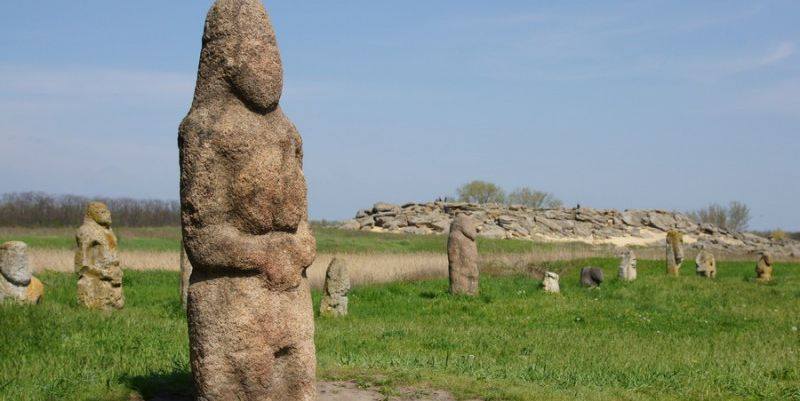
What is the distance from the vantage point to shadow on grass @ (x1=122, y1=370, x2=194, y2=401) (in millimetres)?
9492

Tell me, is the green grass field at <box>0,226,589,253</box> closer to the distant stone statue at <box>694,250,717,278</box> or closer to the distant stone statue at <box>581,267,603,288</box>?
the distant stone statue at <box>694,250,717,278</box>

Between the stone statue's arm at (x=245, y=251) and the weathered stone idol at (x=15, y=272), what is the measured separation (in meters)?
10.8

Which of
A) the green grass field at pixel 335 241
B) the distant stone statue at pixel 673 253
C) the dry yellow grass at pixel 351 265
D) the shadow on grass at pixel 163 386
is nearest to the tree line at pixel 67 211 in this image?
the green grass field at pixel 335 241

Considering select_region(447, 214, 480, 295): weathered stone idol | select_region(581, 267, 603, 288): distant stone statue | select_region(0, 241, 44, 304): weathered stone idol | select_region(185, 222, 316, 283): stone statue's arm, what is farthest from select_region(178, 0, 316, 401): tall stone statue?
select_region(581, 267, 603, 288): distant stone statue

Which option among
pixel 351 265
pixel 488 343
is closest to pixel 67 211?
pixel 351 265

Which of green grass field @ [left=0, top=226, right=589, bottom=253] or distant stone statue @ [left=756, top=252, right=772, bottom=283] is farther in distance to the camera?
green grass field @ [left=0, top=226, right=589, bottom=253]

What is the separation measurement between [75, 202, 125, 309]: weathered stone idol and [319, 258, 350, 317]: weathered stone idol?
4.55 metres

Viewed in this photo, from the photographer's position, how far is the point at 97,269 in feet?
63.2

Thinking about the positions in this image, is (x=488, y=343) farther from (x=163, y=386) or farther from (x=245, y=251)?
(x=245, y=251)

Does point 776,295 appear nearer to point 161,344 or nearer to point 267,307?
point 161,344

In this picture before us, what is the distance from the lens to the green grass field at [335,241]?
138 ft

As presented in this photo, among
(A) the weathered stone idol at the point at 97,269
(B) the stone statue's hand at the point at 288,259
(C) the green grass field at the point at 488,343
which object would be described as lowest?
(C) the green grass field at the point at 488,343

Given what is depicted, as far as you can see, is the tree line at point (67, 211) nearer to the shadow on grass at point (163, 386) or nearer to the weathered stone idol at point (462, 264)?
the weathered stone idol at point (462, 264)

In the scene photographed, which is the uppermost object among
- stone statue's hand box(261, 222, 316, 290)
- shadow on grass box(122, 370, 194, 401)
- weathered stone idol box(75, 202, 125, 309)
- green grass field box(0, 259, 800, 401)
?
stone statue's hand box(261, 222, 316, 290)
